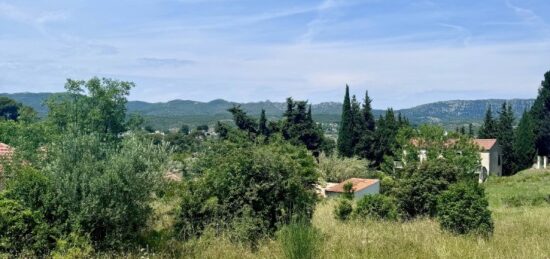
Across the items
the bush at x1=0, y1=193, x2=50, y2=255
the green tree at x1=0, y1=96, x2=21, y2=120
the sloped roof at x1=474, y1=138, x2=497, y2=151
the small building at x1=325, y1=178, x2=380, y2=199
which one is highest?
the green tree at x1=0, y1=96, x2=21, y2=120

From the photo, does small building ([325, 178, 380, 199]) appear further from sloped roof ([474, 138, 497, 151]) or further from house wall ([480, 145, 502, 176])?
house wall ([480, 145, 502, 176])

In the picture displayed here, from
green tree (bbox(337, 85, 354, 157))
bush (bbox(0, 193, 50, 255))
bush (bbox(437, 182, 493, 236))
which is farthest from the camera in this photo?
green tree (bbox(337, 85, 354, 157))

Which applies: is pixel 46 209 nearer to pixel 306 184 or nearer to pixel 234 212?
pixel 234 212

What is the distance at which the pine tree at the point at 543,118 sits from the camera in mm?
52312

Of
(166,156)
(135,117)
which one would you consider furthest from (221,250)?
(135,117)

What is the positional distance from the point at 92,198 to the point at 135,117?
19.4 metres

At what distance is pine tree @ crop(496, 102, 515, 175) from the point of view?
5231 centimetres

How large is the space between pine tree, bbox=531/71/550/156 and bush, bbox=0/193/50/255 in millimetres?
56303

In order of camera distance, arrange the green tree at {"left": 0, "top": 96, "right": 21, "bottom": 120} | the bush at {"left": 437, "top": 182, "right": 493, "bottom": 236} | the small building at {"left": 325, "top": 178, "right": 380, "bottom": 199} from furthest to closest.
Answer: the green tree at {"left": 0, "top": 96, "right": 21, "bottom": 120}
the small building at {"left": 325, "top": 178, "right": 380, "bottom": 199}
the bush at {"left": 437, "top": 182, "right": 493, "bottom": 236}

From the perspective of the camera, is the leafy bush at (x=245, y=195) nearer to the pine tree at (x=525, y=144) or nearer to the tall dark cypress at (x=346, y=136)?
the tall dark cypress at (x=346, y=136)

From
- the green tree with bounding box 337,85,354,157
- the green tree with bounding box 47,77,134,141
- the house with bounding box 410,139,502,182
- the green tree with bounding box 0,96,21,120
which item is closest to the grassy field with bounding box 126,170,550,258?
the green tree with bounding box 47,77,134,141

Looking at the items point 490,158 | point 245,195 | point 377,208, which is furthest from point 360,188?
point 245,195

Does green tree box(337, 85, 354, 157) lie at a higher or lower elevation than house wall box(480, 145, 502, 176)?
higher

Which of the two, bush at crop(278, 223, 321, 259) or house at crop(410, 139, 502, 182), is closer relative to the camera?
bush at crop(278, 223, 321, 259)
